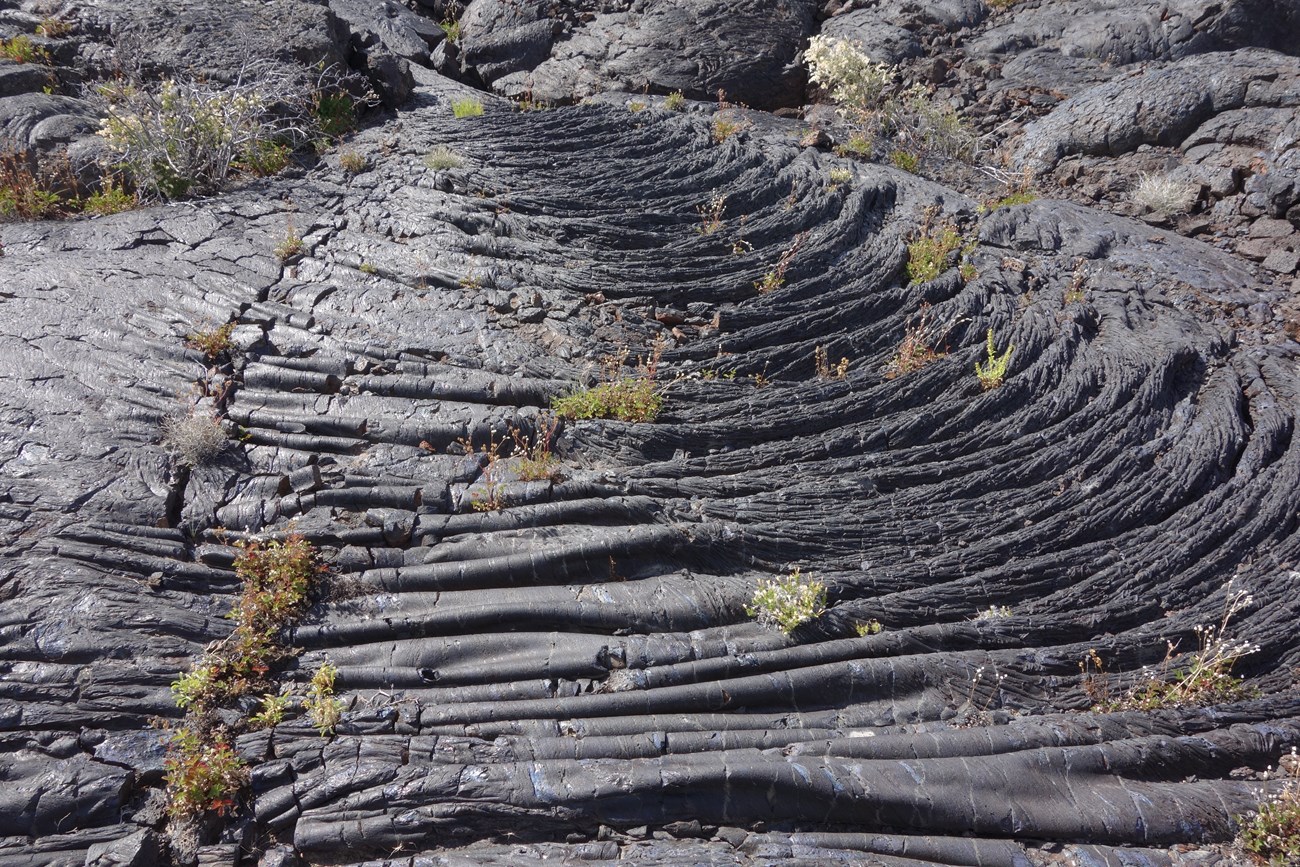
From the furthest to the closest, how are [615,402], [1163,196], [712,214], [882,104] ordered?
1. [882,104]
2. [712,214]
3. [1163,196]
4. [615,402]

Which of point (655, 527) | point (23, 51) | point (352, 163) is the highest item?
point (23, 51)

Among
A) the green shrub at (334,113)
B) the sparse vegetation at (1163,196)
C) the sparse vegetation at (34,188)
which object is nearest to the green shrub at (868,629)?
the sparse vegetation at (1163,196)

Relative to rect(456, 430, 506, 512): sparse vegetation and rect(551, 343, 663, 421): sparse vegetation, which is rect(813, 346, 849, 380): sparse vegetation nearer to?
rect(551, 343, 663, 421): sparse vegetation

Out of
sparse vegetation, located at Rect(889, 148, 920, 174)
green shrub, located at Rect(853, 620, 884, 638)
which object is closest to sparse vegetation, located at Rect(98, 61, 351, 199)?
sparse vegetation, located at Rect(889, 148, 920, 174)

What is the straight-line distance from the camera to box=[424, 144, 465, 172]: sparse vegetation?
1026cm

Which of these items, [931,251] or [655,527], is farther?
[931,251]

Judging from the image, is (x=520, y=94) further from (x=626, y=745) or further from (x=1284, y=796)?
(x=1284, y=796)

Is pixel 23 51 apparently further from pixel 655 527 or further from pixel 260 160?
pixel 655 527

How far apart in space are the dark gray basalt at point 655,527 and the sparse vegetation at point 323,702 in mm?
83

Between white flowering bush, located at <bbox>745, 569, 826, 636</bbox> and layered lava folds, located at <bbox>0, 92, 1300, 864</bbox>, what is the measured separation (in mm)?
120

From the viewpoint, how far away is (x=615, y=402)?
283 inches

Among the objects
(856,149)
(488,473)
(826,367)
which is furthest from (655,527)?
(856,149)

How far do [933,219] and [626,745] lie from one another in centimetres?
737

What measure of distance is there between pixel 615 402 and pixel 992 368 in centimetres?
373
